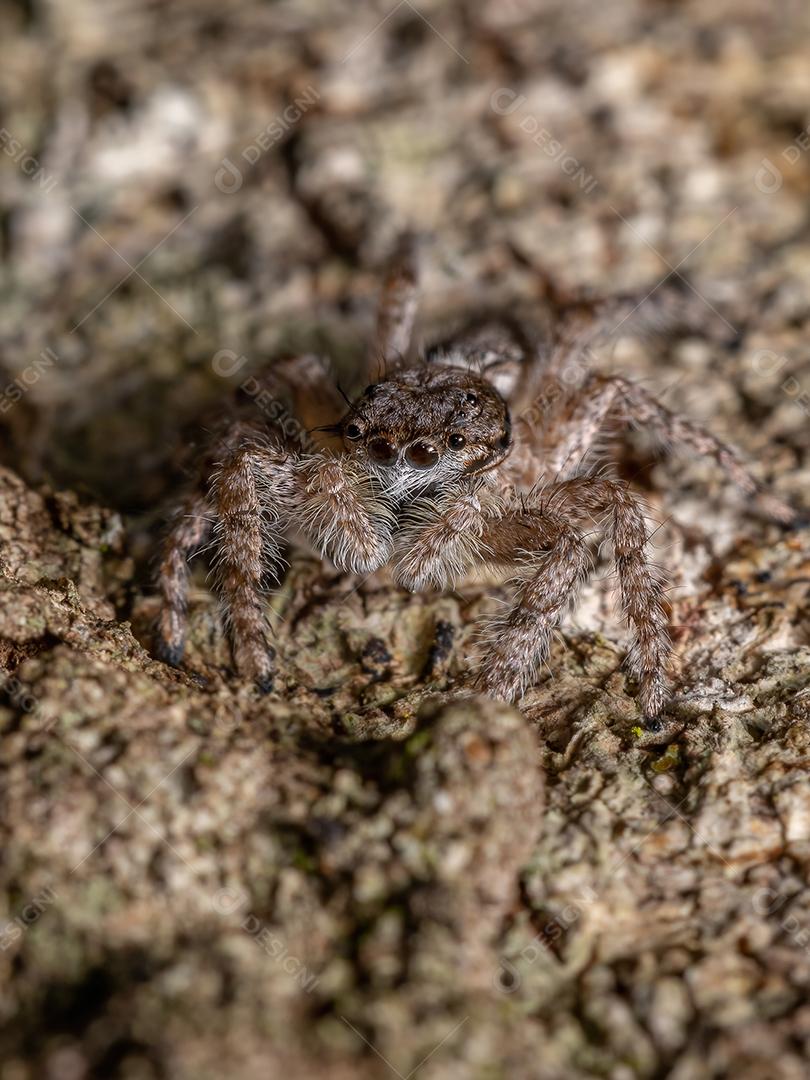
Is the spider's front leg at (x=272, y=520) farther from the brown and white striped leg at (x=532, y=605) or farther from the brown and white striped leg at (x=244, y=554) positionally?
the brown and white striped leg at (x=532, y=605)

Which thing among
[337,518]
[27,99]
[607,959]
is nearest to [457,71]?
[27,99]

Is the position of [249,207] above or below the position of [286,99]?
below

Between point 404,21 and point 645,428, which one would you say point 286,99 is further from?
point 645,428
